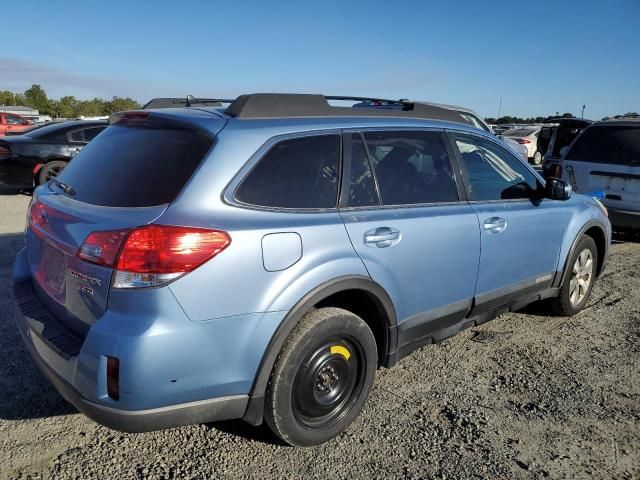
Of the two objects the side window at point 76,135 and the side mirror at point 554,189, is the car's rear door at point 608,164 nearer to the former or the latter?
the side mirror at point 554,189

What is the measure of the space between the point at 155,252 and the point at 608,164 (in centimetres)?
678

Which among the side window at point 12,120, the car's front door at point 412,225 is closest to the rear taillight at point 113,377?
the car's front door at point 412,225

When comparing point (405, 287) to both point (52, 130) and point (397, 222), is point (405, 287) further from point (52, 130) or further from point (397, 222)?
point (52, 130)

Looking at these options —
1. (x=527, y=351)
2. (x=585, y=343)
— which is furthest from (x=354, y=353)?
(x=585, y=343)

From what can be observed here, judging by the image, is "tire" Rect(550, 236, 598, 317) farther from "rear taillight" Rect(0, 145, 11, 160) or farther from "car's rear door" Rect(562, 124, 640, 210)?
"rear taillight" Rect(0, 145, 11, 160)

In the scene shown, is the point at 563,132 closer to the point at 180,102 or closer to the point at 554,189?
the point at 554,189

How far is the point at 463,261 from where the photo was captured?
3.39 m

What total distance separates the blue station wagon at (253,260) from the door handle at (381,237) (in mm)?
14

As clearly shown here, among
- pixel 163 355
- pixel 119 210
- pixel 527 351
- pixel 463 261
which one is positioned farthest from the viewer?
pixel 527 351

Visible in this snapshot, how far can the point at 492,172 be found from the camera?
4.00 m

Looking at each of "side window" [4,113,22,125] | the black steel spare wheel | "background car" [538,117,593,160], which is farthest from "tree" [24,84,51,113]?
the black steel spare wheel

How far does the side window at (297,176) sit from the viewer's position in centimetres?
254

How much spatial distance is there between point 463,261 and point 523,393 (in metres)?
0.93

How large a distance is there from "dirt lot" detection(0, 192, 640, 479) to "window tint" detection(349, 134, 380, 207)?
1.26 meters
